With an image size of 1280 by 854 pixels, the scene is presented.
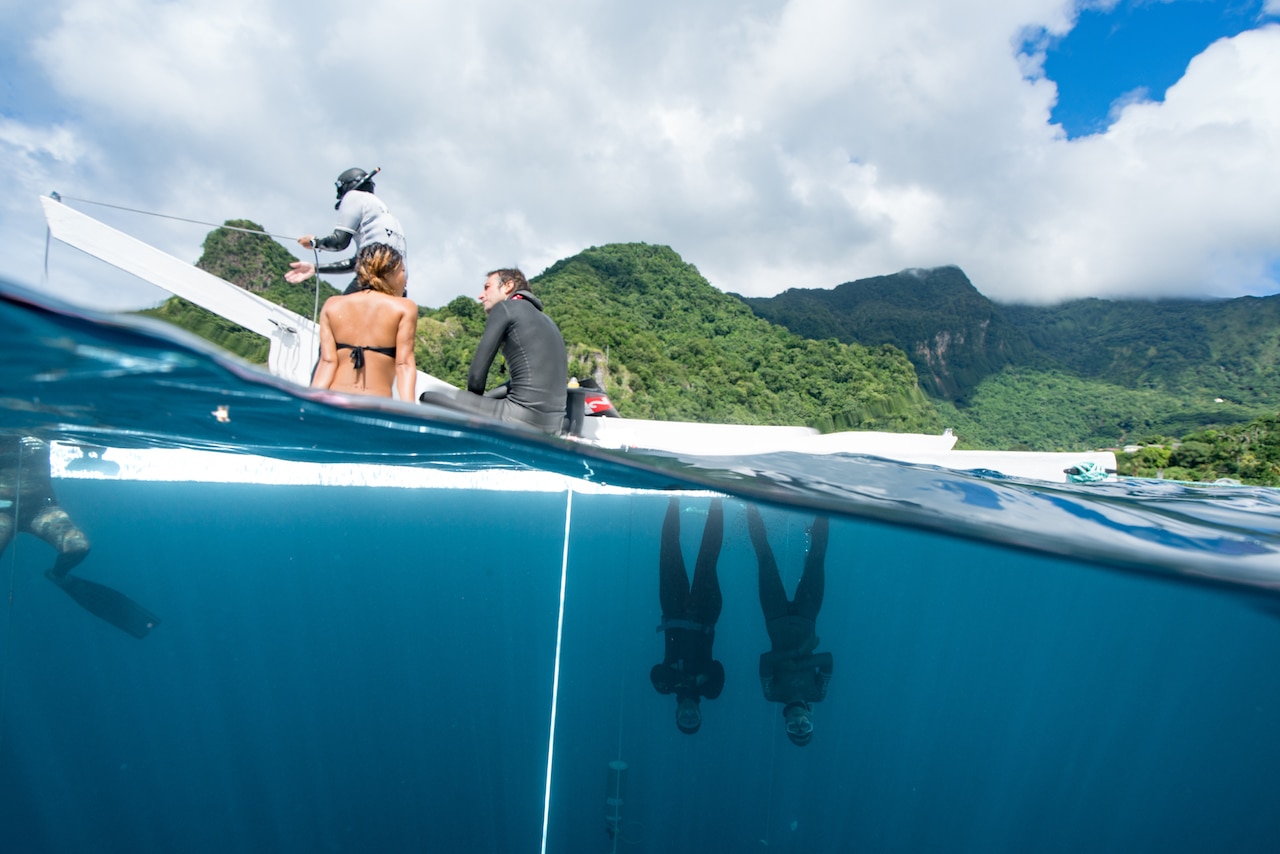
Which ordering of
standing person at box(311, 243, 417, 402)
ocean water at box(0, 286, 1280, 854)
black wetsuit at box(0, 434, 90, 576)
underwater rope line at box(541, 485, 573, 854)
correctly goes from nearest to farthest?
standing person at box(311, 243, 417, 402)
black wetsuit at box(0, 434, 90, 576)
ocean water at box(0, 286, 1280, 854)
underwater rope line at box(541, 485, 573, 854)

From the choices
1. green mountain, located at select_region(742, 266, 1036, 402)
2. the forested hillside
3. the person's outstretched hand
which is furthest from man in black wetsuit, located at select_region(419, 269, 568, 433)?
green mountain, located at select_region(742, 266, 1036, 402)

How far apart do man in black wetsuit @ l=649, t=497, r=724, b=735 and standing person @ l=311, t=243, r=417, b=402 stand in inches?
108

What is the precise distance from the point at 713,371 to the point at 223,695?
43.7 metres

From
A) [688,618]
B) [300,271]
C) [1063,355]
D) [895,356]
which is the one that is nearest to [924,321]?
[1063,355]

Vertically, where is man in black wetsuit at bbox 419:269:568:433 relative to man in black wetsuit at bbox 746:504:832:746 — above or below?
above

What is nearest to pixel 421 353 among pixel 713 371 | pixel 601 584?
pixel 713 371

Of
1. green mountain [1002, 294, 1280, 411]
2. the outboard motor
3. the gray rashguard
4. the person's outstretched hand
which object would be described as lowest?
the outboard motor

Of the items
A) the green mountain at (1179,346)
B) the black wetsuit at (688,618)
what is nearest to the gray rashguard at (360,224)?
the black wetsuit at (688,618)

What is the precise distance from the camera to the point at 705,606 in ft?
18.9

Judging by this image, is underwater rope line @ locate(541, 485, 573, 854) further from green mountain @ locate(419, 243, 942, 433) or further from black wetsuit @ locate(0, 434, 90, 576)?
green mountain @ locate(419, 243, 942, 433)

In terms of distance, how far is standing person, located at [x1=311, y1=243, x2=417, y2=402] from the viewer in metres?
4.03

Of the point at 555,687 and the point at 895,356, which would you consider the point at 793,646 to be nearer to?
the point at 555,687

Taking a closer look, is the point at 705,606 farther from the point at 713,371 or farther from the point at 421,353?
the point at 713,371

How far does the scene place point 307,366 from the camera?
21.4 feet
